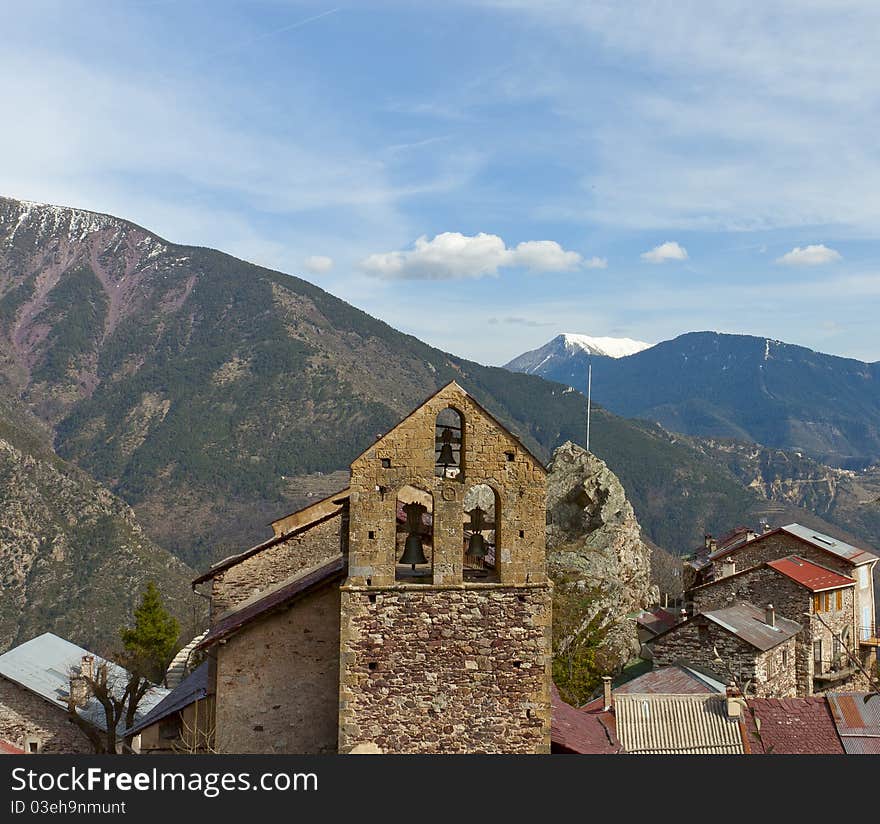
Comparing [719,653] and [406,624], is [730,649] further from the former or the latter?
[406,624]

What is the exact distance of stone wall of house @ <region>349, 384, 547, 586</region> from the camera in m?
16.6

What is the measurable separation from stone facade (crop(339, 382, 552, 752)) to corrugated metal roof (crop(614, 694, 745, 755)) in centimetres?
1057

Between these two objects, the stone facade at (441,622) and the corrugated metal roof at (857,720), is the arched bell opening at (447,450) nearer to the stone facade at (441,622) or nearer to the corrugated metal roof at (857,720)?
the stone facade at (441,622)

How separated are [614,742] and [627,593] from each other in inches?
1001

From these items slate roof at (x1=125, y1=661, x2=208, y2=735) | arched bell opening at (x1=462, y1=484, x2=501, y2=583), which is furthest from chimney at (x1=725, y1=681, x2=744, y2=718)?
slate roof at (x1=125, y1=661, x2=208, y2=735)

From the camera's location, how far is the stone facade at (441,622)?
53.8ft

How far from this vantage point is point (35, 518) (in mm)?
125938

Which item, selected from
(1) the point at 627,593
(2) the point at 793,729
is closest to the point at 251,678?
(2) the point at 793,729

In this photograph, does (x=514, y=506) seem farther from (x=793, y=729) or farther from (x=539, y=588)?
(x=793, y=729)

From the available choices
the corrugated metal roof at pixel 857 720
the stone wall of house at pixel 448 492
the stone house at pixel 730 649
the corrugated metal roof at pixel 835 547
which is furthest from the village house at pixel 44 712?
the corrugated metal roof at pixel 835 547

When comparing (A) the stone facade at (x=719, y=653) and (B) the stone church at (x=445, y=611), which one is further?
(A) the stone facade at (x=719, y=653)

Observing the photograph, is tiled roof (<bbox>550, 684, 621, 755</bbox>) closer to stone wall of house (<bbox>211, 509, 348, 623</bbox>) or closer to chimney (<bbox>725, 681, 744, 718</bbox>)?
chimney (<bbox>725, 681, 744, 718</bbox>)

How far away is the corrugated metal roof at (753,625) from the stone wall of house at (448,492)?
2425 cm

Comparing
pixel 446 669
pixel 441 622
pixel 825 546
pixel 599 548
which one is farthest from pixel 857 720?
pixel 825 546
